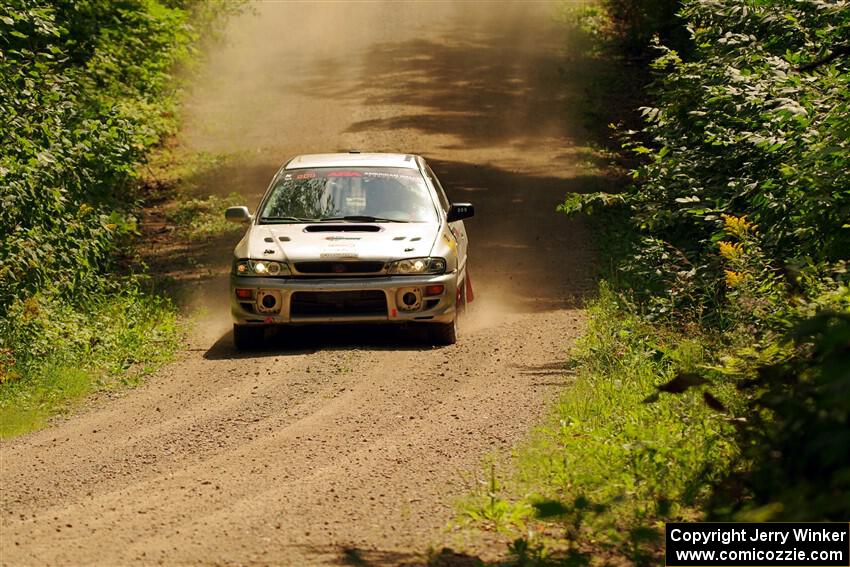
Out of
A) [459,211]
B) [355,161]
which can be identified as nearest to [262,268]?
[355,161]

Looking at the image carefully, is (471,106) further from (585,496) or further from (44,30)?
(585,496)

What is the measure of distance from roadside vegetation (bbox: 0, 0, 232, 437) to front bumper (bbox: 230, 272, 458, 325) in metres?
1.15

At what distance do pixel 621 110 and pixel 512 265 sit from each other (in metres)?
11.7

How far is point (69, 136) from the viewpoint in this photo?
505 inches

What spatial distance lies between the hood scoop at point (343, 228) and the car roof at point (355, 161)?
1.14 meters

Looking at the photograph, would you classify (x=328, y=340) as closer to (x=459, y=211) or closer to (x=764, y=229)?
(x=459, y=211)

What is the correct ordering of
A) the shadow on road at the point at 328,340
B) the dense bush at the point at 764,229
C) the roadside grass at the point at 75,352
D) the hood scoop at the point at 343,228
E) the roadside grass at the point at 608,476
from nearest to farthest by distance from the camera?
the dense bush at the point at 764,229, the roadside grass at the point at 608,476, the roadside grass at the point at 75,352, the shadow on road at the point at 328,340, the hood scoop at the point at 343,228

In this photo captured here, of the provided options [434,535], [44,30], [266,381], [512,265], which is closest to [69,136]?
[44,30]

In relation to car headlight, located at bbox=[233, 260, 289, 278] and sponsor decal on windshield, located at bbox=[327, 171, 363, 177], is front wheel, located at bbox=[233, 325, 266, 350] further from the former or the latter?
sponsor decal on windshield, located at bbox=[327, 171, 363, 177]

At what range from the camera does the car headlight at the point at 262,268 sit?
1134cm

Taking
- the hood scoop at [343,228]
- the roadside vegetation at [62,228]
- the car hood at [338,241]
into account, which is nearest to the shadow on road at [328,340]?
the roadside vegetation at [62,228]

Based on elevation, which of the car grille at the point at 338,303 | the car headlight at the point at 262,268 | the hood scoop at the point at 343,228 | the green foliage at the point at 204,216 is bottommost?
the green foliage at the point at 204,216

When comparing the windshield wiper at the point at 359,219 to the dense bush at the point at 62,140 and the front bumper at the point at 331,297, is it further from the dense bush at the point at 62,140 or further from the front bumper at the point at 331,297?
the dense bush at the point at 62,140

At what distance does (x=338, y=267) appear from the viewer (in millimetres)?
11281
